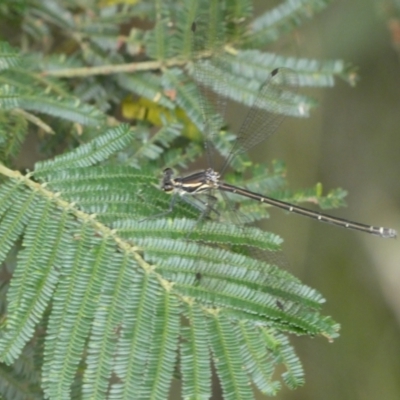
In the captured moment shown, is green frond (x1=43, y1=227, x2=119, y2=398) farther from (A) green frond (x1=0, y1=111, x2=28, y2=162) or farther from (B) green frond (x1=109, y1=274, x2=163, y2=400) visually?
(A) green frond (x1=0, y1=111, x2=28, y2=162)

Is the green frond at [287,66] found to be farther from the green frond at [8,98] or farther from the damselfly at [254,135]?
the green frond at [8,98]

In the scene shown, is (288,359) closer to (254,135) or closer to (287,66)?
(254,135)

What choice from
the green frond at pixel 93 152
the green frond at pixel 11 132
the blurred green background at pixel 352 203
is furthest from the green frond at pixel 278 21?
the blurred green background at pixel 352 203

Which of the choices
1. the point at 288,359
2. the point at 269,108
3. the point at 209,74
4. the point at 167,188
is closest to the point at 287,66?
the point at 269,108

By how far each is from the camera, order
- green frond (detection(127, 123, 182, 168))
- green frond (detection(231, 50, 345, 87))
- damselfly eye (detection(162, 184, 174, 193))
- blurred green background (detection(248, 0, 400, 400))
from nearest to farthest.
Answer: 1. damselfly eye (detection(162, 184, 174, 193))
2. green frond (detection(127, 123, 182, 168))
3. green frond (detection(231, 50, 345, 87))
4. blurred green background (detection(248, 0, 400, 400))

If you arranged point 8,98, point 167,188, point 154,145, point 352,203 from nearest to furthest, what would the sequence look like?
point 8,98 → point 167,188 → point 154,145 → point 352,203

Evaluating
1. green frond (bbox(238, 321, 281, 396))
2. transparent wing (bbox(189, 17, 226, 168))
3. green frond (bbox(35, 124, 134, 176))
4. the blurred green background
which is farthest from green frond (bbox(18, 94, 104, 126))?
the blurred green background
